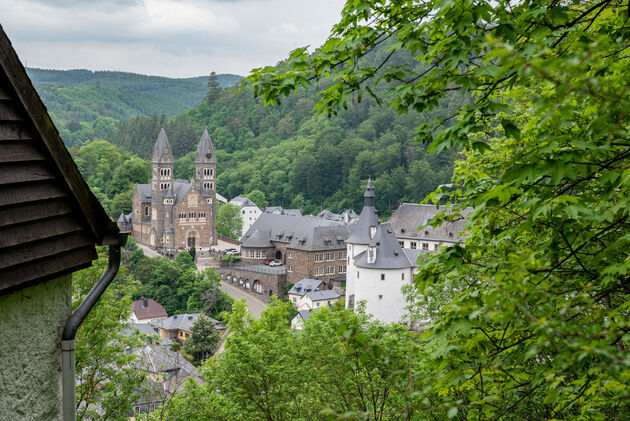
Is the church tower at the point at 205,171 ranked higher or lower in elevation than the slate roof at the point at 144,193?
higher

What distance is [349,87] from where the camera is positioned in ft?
14.5

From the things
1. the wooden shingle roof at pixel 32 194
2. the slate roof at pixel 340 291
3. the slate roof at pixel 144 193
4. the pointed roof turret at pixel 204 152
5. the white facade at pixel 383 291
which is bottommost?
the slate roof at pixel 340 291

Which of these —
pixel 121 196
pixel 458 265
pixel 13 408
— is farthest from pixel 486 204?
pixel 121 196

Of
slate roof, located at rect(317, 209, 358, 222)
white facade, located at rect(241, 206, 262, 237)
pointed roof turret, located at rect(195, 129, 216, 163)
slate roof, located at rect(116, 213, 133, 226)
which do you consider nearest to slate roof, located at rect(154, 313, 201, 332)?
slate roof, located at rect(116, 213, 133, 226)

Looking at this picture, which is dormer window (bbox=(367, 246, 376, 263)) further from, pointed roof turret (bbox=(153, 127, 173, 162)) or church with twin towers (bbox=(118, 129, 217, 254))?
pointed roof turret (bbox=(153, 127, 173, 162))

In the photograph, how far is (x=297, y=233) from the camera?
198 ft

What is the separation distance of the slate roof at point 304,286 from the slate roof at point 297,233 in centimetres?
400

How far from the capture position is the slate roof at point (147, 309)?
151ft

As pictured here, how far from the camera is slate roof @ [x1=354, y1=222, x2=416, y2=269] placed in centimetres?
3994

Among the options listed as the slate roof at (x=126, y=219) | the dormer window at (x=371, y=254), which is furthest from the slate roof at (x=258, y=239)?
the dormer window at (x=371, y=254)

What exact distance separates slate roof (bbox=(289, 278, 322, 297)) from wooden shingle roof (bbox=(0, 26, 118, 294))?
161 ft

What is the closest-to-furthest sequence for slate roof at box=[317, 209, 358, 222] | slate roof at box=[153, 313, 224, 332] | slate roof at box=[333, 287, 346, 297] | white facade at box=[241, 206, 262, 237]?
slate roof at box=[153, 313, 224, 332] → slate roof at box=[333, 287, 346, 297] → slate roof at box=[317, 209, 358, 222] → white facade at box=[241, 206, 262, 237]

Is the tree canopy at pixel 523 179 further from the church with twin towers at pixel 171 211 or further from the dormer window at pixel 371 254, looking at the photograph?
the church with twin towers at pixel 171 211

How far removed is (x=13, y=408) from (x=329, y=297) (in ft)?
158
